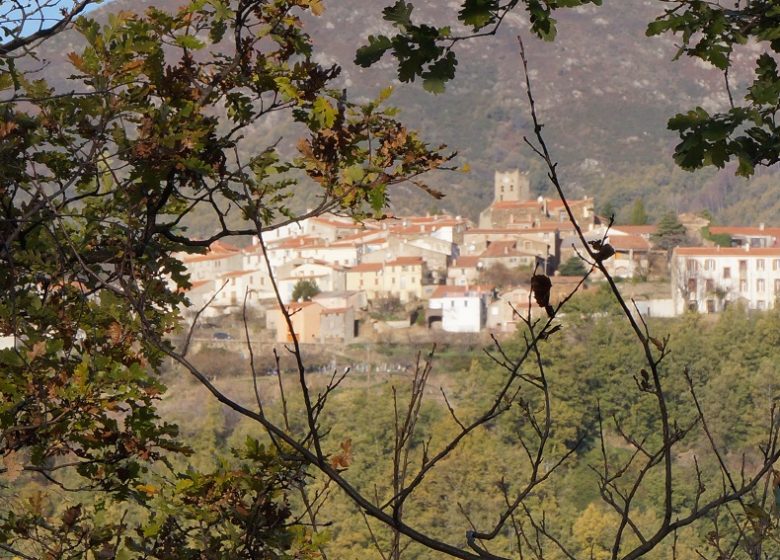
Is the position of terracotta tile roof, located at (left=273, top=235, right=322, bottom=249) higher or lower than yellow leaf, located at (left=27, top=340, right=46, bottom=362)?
lower

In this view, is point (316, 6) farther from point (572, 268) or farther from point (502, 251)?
point (502, 251)

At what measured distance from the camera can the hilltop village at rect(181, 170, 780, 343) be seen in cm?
4872

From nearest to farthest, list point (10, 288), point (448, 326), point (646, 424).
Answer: point (10, 288)
point (646, 424)
point (448, 326)

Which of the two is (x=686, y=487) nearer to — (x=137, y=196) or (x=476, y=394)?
(x=476, y=394)

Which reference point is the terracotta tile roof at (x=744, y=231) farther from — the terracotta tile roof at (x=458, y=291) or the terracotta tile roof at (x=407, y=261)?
the terracotta tile roof at (x=407, y=261)

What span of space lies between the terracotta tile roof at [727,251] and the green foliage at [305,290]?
1289 centimetres

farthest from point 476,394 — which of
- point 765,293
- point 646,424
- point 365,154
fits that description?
point 365,154

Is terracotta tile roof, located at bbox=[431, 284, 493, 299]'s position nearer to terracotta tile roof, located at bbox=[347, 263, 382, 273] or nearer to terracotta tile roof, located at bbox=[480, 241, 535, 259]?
terracotta tile roof, located at bbox=[480, 241, 535, 259]

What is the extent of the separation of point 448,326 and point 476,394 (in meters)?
6.98

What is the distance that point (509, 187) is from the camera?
77.0 m

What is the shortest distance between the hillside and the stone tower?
2098 cm

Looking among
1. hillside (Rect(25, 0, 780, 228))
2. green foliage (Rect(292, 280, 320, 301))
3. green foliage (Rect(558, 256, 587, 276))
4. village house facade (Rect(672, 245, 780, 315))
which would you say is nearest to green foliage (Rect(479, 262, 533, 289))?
green foliage (Rect(558, 256, 587, 276))

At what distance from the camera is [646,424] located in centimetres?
3772

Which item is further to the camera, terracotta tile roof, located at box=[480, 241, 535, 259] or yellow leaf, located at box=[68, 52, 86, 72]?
terracotta tile roof, located at box=[480, 241, 535, 259]
